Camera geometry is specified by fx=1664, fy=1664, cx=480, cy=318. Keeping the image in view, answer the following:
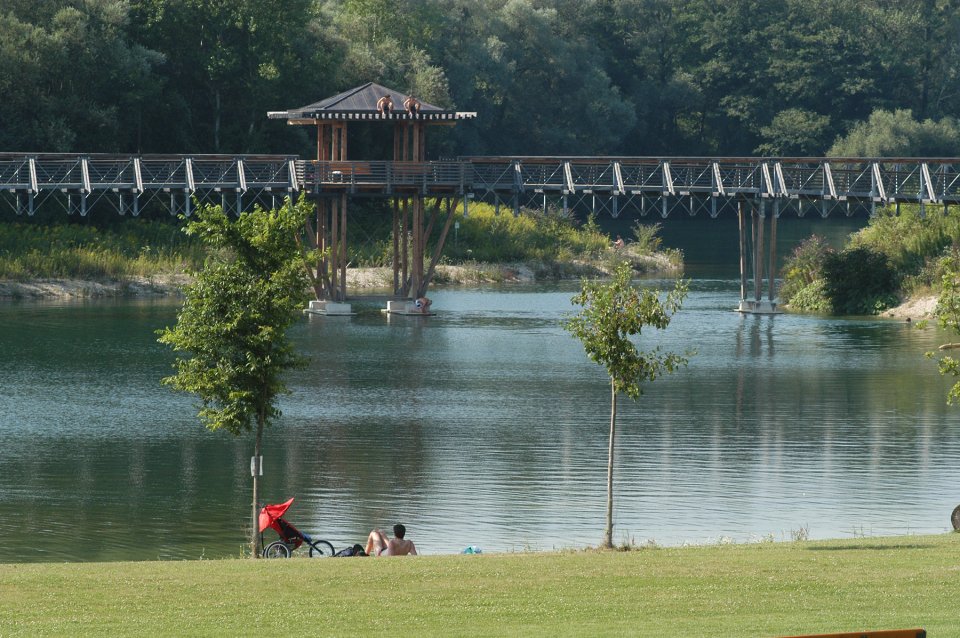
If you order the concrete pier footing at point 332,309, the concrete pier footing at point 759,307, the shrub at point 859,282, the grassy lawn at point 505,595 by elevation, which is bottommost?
the grassy lawn at point 505,595

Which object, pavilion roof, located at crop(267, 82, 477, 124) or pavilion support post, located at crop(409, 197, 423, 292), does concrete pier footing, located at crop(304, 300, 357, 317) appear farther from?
pavilion roof, located at crop(267, 82, 477, 124)

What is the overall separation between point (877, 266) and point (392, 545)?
4505cm

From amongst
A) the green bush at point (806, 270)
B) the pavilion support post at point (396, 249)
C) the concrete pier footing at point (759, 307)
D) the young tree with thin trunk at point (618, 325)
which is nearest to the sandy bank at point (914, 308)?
the green bush at point (806, 270)

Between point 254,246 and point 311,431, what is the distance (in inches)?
466

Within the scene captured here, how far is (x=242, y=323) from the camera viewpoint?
23922 mm

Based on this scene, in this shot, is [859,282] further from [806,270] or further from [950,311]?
[950,311]

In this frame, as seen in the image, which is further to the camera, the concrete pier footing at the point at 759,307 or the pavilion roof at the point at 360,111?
the concrete pier footing at the point at 759,307

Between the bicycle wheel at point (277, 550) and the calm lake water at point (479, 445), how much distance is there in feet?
5.05

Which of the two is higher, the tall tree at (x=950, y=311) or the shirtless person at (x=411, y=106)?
the shirtless person at (x=411, y=106)

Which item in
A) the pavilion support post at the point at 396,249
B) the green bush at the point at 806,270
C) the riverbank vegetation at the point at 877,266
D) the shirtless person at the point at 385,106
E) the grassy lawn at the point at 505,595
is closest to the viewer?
the grassy lawn at the point at 505,595

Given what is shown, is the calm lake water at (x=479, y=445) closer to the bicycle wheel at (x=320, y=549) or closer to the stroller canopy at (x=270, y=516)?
the bicycle wheel at (x=320, y=549)

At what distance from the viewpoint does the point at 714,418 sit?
38.1 metres

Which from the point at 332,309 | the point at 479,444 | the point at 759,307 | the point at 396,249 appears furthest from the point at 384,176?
the point at 479,444

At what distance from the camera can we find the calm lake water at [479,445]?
26.1 metres
